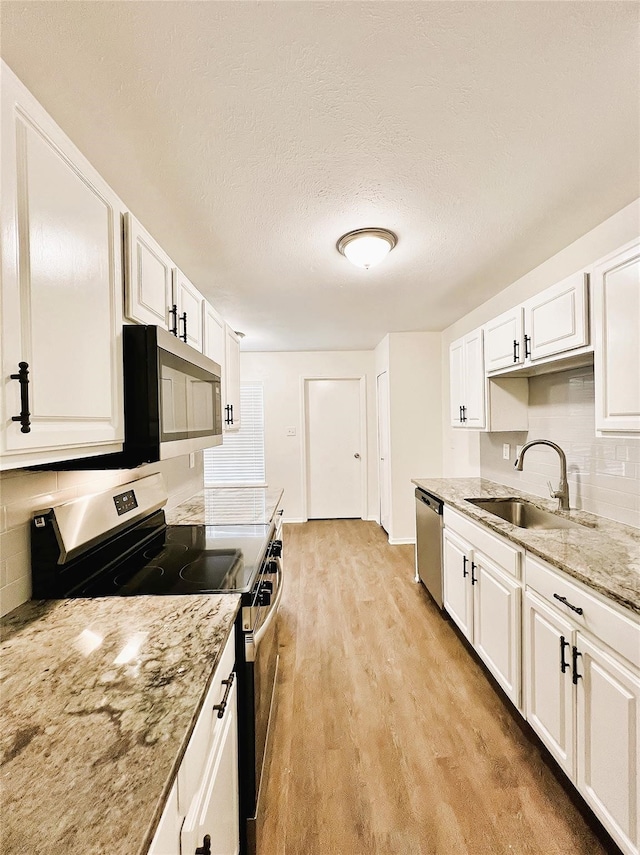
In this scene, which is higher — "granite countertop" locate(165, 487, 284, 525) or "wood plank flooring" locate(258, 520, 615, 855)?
"granite countertop" locate(165, 487, 284, 525)

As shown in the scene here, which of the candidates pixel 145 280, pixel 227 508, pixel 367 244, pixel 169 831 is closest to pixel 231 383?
pixel 227 508

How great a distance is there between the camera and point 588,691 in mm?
1332

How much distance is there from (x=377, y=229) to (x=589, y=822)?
2565 millimetres

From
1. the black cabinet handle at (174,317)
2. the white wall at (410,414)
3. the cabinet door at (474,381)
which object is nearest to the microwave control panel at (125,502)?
the black cabinet handle at (174,317)

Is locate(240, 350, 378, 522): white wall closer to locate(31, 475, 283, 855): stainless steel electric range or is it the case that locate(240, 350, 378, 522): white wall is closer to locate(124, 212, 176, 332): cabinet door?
locate(31, 475, 283, 855): stainless steel electric range

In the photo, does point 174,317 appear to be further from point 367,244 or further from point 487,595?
point 487,595

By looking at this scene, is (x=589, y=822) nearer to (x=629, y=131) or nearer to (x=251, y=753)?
(x=251, y=753)

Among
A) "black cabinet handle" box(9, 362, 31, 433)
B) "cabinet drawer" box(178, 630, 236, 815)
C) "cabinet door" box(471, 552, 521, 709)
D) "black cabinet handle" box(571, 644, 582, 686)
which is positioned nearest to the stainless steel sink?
"cabinet door" box(471, 552, 521, 709)

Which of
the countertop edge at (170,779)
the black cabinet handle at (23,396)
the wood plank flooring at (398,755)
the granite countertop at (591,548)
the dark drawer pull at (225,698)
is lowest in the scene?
the wood plank flooring at (398,755)

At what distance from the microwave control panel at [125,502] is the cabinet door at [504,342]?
2191mm

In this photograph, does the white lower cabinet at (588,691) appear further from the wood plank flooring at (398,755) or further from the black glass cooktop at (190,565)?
the black glass cooktop at (190,565)

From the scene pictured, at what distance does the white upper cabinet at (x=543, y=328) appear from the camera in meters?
1.85

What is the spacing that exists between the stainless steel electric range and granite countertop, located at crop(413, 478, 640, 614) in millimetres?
1110

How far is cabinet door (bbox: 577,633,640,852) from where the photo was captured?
1147 mm
